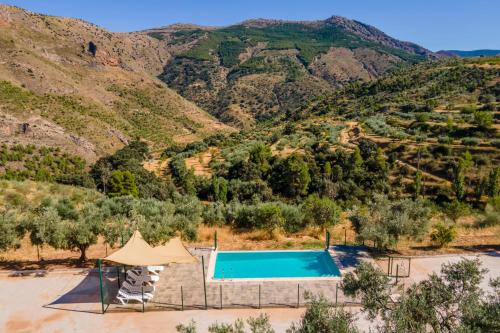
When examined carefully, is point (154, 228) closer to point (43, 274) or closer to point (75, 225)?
point (75, 225)

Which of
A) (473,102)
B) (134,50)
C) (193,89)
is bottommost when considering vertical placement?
(473,102)

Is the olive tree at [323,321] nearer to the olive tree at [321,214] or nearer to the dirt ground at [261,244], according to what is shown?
the dirt ground at [261,244]

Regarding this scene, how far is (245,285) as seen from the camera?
50.1 feet

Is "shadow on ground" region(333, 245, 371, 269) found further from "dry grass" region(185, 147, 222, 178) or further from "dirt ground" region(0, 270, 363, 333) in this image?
"dry grass" region(185, 147, 222, 178)

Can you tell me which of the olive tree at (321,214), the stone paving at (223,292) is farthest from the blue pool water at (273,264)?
the olive tree at (321,214)

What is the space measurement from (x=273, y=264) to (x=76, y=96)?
80219 millimetres

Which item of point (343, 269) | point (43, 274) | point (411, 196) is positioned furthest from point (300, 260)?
point (411, 196)

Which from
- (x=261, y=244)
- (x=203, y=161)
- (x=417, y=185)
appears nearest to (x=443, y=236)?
(x=261, y=244)

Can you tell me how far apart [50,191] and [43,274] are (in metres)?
17.0

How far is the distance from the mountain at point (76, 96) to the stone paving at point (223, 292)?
5284 centimetres

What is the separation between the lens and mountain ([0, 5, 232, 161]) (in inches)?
2562

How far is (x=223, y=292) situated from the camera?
1473 centimetres

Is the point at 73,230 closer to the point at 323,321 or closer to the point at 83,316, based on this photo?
the point at 83,316

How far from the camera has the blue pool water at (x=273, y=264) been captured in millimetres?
17375
